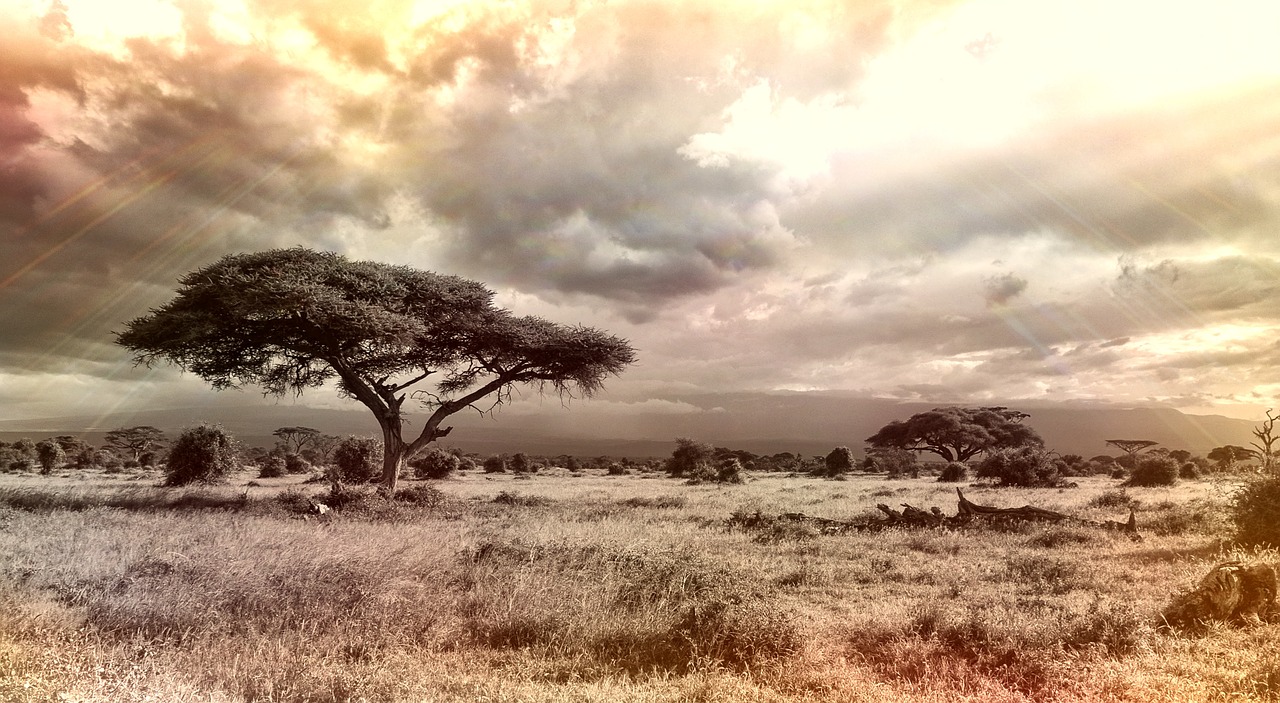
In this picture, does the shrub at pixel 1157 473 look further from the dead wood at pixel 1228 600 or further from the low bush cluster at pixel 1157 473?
the dead wood at pixel 1228 600

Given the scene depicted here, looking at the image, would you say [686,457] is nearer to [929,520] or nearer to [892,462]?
[892,462]

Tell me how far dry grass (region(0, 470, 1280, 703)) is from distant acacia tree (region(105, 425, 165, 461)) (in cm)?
5785

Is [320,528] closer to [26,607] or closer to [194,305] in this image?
[26,607]

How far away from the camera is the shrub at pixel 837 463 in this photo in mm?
52719

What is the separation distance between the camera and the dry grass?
21.0ft

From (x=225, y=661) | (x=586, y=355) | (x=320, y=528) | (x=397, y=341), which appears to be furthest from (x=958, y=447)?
(x=225, y=661)

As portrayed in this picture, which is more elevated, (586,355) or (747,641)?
(586,355)

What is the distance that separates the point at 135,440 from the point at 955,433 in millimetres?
77485

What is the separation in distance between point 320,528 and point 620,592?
30.9 feet

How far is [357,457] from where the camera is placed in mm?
38031

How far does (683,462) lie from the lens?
176ft

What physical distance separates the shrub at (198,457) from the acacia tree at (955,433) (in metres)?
55.9

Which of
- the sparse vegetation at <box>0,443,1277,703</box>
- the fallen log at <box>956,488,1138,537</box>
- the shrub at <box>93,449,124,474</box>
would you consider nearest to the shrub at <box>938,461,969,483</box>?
the fallen log at <box>956,488,1138,537</box>

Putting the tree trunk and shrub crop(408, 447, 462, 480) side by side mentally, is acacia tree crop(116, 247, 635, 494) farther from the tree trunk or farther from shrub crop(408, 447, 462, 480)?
shrub crop(408, 447, 462, 480)
